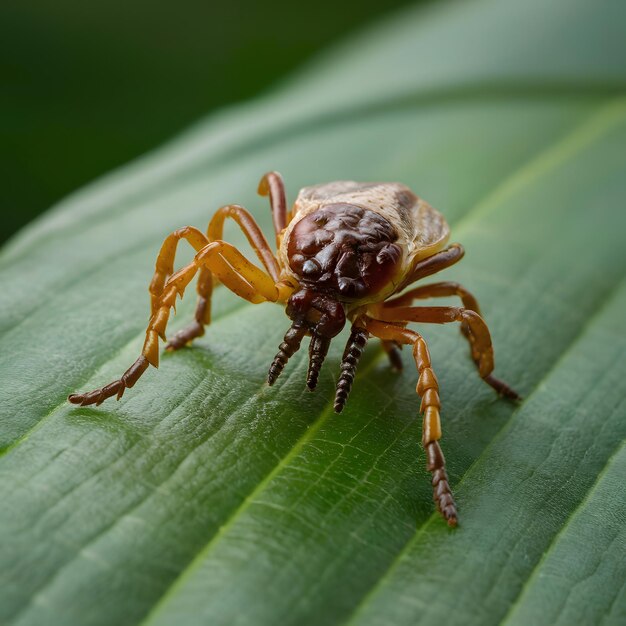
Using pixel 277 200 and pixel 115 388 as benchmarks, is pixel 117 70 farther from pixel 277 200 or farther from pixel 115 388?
pixel 115 388

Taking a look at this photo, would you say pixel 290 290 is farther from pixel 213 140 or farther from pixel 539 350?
pixel 213 140

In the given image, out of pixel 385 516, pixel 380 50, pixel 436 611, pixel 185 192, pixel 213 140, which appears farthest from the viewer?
pixel 380 50

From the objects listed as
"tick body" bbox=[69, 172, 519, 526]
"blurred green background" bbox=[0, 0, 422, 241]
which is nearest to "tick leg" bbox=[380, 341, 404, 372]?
"tick body" bbox=[69, 172, 519, 526]

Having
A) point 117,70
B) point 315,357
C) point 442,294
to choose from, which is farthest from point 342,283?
point 117,70

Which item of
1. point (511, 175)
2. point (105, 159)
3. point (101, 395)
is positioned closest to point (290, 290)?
point (101, 395)

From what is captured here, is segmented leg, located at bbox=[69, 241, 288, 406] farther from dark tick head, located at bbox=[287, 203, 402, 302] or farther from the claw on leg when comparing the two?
dark tick head, located at bbox=[287, 203, 402, 302]

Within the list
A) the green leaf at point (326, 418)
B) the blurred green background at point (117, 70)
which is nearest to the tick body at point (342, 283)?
the green leaf at point (326, 418)
